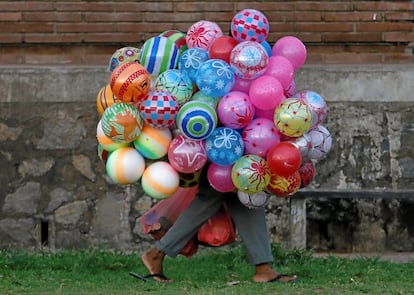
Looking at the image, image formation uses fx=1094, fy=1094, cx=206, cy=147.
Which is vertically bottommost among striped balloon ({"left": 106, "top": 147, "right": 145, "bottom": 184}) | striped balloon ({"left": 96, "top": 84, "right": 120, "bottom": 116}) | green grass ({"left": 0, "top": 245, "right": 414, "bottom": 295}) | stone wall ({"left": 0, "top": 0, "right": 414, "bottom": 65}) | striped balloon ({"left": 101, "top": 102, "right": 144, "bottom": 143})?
green grass ({"left": 0, "top": 245, "right": 414, "bottom": 295})

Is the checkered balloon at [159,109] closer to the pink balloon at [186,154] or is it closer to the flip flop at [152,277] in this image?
the pink balloon at [186,154]

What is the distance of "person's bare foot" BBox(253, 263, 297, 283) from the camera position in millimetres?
7234

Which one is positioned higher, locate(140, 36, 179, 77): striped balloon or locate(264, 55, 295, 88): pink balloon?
locate(140, 36, 179, 77): striped balloon

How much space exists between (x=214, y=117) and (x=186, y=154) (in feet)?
0.93

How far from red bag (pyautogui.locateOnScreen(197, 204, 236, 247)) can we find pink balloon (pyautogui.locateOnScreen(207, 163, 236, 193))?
0.49 meters

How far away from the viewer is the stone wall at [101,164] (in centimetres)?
953

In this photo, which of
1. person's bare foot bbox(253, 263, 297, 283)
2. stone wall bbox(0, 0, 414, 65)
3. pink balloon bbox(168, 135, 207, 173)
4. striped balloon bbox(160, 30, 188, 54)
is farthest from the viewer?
stone wall bbox(0, 0, 414, 65)

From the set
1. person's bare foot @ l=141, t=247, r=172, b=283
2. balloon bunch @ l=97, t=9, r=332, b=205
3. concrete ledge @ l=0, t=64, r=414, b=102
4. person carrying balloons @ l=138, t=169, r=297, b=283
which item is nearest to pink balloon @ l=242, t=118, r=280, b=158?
balloon bunch @ l=97, t=9, r=332, b=205

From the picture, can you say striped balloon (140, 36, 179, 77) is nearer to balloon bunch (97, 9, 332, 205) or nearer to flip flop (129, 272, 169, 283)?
balloon bunch (97, 9, 332, 205)

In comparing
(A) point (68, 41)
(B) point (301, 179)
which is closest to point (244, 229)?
(B) point (301, 179)

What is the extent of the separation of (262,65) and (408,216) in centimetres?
337

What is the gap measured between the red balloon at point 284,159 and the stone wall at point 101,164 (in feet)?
9.46

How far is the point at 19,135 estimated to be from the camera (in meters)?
9.56

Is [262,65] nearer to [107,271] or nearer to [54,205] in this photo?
[107,271]
